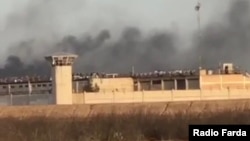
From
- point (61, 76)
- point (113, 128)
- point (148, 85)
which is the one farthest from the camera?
point (148, 85)

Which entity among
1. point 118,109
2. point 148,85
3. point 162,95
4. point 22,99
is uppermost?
point 148,85

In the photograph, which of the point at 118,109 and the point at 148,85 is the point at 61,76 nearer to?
the point at 118,109

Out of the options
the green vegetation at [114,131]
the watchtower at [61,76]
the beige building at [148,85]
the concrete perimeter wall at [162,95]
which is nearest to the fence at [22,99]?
the beige building at [148,85]

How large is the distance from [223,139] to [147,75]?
3661 inches

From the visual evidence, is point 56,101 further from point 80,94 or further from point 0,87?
point 0,87

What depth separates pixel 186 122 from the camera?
41.8 m

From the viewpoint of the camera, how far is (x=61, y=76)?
77.1 meters

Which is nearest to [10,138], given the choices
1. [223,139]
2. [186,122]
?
[186,122]

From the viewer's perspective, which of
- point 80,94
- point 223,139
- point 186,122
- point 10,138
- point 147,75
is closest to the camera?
point 223,139

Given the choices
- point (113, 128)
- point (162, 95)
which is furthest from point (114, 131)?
point (162, 95)

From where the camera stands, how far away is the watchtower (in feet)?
252

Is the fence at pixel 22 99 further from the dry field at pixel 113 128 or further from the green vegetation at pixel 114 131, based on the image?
the green vegetation at pixel 114 131

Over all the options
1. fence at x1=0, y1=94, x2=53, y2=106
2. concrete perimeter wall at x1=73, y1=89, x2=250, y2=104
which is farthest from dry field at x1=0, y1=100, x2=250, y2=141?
fence at x1=0, y1=94, x2=53, y2=106

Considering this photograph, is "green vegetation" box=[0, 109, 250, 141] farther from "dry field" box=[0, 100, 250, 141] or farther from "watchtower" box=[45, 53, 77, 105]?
"watchtower" box=[45, 53, 77, 105]
